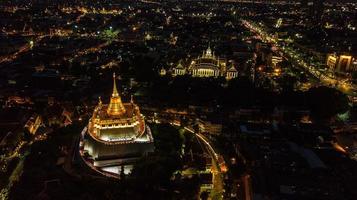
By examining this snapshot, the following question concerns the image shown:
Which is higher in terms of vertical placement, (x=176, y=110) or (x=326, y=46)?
(x=326, y=46)

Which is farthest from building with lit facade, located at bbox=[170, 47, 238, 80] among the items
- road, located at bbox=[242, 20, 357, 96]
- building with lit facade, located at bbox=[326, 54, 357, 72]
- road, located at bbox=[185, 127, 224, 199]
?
road, located at bbox=[185, 127, 224, 199]

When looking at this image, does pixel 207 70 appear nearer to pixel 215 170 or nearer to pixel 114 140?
pixel 215 170

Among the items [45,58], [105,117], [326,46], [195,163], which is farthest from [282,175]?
[326,46]

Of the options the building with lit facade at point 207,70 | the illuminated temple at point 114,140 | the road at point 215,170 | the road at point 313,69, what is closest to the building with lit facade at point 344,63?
the road at point 313,69

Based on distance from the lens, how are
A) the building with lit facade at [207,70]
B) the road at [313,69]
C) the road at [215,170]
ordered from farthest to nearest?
the building with lit facade at [207,70] → the road at [313,69] → the road at [215,170]

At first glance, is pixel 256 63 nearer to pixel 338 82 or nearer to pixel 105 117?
pixel 338 82

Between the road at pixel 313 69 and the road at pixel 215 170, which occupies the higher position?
the road at pixel 313 69

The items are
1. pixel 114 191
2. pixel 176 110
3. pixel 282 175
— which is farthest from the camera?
pixel 176 110

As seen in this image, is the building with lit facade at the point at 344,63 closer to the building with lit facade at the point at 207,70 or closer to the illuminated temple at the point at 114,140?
the building with lit facade at the point at 207,70
